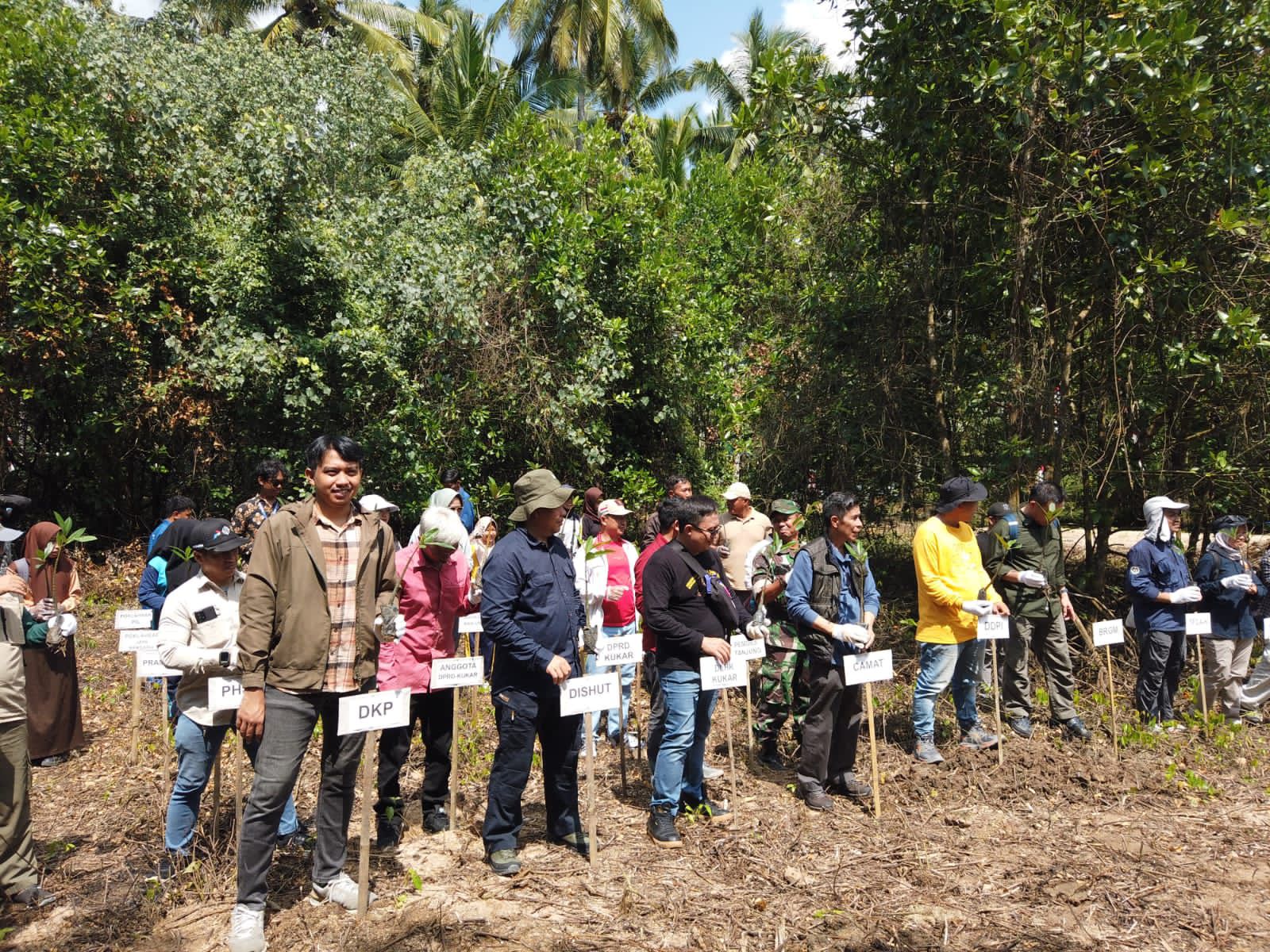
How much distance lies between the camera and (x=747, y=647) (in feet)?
19.1

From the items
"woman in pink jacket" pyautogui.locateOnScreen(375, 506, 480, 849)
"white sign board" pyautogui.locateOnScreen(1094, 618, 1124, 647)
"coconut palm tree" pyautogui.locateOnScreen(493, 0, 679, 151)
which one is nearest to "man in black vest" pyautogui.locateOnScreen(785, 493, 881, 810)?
"white sign board" pyautogui.locateOnScreen(1094, 618, 1124, 647)

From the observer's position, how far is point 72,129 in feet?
34.5

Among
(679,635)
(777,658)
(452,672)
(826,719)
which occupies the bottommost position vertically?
(826,719)

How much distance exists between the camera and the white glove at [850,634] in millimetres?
5500

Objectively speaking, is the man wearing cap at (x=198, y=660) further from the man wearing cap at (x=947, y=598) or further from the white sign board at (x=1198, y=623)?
the white sign board at (x=1198, y=623)

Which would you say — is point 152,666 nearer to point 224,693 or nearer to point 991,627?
point 224,693

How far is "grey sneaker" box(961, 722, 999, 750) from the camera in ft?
21.2

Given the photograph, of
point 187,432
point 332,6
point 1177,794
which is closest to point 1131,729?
point 1177,794

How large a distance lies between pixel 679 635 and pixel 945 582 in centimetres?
231

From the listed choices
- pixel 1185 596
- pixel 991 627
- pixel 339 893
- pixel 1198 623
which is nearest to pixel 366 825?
pixel 339 893

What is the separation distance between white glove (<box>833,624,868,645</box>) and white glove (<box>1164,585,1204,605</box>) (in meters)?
3.24

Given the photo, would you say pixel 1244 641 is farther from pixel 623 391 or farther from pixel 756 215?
pixel 623 391

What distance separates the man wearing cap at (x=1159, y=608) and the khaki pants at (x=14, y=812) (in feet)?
25.8

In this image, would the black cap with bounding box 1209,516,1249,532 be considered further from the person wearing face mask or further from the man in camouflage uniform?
the man in camouflage uniform
